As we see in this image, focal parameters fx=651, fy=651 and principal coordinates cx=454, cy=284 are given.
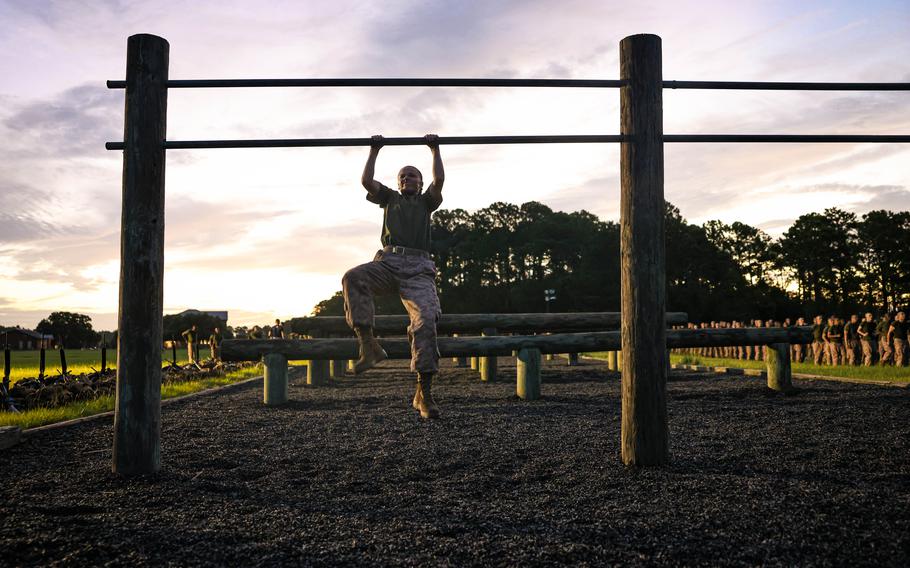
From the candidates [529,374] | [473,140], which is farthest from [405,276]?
[529,374]

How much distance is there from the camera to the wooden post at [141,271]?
4043mm

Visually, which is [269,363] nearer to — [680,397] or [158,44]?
[158,44]

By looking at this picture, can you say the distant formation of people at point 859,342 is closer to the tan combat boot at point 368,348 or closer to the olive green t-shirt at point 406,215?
the olive green t-shirt at point 406,215

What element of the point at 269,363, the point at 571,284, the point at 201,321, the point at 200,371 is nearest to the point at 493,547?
the point at 269,363

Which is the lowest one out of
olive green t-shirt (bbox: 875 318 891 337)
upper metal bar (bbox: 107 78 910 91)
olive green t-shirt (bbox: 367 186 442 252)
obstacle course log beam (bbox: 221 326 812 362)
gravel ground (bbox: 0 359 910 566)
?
gravel ground (bbox: 0 359 910 566)

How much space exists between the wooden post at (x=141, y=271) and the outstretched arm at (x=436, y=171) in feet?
5.64

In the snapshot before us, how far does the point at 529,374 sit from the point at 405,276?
3.54 m

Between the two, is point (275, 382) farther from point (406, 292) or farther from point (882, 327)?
point (882, 327)

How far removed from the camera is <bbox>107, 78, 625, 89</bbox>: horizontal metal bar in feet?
13.5

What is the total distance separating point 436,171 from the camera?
15.5 ft

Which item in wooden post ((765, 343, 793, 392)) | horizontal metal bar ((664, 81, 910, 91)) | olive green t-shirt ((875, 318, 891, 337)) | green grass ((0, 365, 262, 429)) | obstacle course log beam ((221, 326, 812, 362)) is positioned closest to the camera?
horizontal metal bar ((664, 81, 910, 91))

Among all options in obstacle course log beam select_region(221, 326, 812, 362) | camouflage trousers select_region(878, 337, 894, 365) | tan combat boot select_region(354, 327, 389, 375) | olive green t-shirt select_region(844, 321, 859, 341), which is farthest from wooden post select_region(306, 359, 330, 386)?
olive green t-shirt select_region(844, 321, 859, 341)

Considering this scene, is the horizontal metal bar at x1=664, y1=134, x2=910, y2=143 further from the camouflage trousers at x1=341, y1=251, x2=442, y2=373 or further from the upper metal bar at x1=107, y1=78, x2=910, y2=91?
the camouflage trousers at x1=341, y1=251, x2=442, y2=373

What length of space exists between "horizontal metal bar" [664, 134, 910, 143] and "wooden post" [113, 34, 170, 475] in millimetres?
3264
